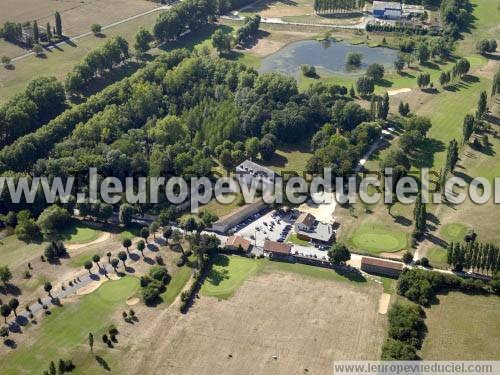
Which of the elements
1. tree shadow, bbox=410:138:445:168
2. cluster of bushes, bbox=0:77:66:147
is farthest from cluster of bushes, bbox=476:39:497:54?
cluster of bushes, bbox=0:77:66:147

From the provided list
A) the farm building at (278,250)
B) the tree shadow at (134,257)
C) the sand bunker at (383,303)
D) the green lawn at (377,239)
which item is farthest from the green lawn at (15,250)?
the sand bunker at (383,303)

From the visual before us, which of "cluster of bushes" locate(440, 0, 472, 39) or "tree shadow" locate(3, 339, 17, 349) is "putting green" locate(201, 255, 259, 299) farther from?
"cluster of bushes" locate(440, 0, 472, 39)

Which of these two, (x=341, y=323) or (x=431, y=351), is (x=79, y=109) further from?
(x=431, y=351)

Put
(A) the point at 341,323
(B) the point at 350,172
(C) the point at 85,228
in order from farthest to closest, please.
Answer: (B) the point at 350,172, (C) the point at 85,228, (A) the point at 341,323

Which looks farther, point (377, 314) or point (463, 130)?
point (463, 130)

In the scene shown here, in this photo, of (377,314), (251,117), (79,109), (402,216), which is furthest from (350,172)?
(79,109)

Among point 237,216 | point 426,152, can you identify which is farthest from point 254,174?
point 426,152
